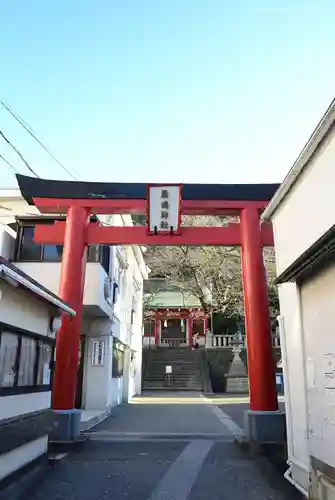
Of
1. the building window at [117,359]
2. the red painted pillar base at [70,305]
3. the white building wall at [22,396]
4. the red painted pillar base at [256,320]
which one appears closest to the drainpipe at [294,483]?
the red painted pillar base at [256,320]

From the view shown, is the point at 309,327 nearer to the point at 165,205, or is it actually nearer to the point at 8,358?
the point at 8,358

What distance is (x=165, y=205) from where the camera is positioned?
9.25 meters

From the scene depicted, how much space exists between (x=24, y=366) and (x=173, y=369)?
22219 mm

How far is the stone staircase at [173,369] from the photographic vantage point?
25.7 metres

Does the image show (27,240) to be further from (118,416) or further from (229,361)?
(229,361)

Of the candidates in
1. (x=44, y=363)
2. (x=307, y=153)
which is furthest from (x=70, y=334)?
(x=307, y=153)

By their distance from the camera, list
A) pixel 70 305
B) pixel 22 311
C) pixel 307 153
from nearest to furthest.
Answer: pixel 307 153 → pixel 22 311 → pixel 70 305

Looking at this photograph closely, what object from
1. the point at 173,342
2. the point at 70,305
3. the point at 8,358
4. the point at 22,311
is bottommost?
the point at 8,358

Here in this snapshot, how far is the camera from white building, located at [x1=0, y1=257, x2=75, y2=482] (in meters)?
5.15

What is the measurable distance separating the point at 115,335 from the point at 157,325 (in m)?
18.3

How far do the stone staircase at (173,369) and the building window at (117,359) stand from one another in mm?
8285

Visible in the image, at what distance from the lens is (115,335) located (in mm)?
15531

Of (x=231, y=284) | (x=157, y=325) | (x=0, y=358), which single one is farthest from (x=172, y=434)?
(x=157, y=325)

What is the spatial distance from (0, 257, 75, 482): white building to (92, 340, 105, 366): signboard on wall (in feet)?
21.8
